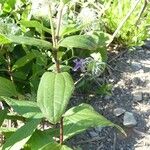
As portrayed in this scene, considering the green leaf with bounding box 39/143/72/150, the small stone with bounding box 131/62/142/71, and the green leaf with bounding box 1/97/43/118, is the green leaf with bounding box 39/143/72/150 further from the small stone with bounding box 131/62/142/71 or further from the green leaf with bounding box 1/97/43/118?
the small stone with bounding box 131/62/142/71

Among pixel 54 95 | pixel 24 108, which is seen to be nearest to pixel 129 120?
pixel 24 108

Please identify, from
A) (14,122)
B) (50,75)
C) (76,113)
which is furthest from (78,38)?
(14,122)

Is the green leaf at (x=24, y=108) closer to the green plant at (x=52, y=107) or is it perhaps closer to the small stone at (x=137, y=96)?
the green plant at (x=52, y=107)

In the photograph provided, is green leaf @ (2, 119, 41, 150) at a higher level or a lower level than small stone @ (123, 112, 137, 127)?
higher

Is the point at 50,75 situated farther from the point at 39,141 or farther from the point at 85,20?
the point at 85,20

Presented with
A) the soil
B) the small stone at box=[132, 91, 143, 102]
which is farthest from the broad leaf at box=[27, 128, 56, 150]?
the small stone at box=[132, 91, 143, 102]

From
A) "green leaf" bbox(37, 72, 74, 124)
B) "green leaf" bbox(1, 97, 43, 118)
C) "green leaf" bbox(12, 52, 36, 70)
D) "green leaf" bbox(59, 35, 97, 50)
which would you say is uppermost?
"green leaf" bbox(59, 35, 97, 50)

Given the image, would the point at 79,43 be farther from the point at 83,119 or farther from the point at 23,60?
the point at 23,60

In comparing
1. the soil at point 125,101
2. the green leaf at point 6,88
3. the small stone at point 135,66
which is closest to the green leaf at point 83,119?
the green leaf at point 6,88
